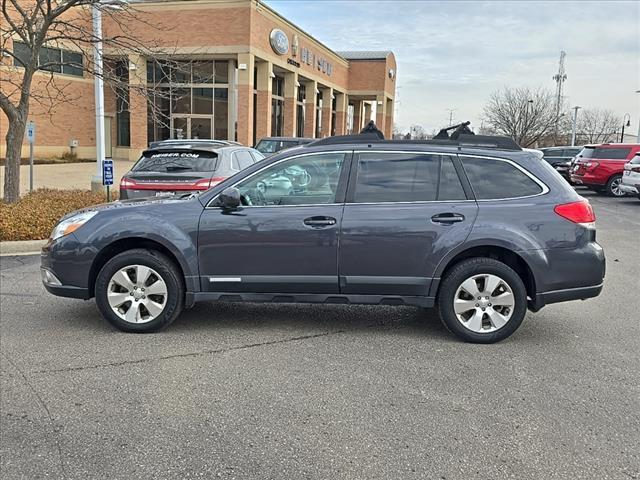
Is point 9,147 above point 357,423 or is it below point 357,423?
above

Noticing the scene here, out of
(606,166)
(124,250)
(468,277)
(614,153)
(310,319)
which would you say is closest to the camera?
(468,277)

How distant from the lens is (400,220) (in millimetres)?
4656

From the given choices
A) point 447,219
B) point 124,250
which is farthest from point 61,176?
Answer: point 447,219

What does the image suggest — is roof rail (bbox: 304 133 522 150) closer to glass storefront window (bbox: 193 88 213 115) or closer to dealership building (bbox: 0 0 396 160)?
dealership building (bbox: 0 0 396 160)

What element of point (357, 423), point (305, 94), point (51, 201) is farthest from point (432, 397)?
point (305, 94)

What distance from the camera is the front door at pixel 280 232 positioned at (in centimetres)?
471

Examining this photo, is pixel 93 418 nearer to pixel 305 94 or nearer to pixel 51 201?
pixel 51 201

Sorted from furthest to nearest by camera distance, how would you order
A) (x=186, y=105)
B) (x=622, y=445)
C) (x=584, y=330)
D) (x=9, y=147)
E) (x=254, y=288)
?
(x=186, y=105), (x=9, y=147), (x=584, y=330), (x=254, y=288), (x=622, y=445)

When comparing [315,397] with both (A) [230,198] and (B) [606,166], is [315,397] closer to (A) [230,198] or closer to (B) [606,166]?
(A) [230,198]

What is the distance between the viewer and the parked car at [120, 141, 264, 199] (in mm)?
8117

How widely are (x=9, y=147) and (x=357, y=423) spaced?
9.30m

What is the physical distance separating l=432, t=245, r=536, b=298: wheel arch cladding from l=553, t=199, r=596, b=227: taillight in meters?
0.51

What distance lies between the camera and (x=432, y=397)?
3.73m

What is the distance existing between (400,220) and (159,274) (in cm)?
209
